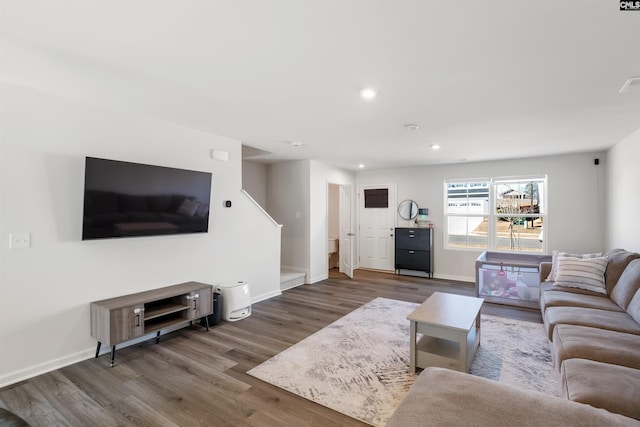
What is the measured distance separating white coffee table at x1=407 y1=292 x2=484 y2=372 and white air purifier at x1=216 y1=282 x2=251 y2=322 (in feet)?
7.17

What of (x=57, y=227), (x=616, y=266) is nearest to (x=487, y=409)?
(x=616, y=266)

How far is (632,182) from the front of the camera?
3680mm

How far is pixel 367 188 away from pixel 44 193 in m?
5.93

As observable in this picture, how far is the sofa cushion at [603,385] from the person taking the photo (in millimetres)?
1516

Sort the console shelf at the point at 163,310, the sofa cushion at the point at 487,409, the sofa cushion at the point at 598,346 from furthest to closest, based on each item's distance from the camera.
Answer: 1. the console shelf at the point at 163,310
2. the sofa cushion at the point at 598,346
3. the sofa cushion at the point at 487,409

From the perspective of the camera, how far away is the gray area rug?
2314 mm

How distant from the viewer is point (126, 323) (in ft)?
9.23

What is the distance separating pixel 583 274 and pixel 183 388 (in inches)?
170

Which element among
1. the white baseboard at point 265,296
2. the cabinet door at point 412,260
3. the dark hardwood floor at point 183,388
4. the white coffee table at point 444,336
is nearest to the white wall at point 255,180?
the white baseboard at point 265,296

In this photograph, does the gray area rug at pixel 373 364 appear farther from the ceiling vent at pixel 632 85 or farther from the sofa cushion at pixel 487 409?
the ceiling vent at pixel 632 85

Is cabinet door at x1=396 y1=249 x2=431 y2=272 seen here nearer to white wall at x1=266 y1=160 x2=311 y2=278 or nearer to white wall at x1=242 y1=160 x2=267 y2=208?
white wall at x1=266 y1=160 x2=311 y2=278

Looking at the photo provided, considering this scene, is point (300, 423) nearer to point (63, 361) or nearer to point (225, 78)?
point (63, 361)

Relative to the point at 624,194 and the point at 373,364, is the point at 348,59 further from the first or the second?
the point at 624,194

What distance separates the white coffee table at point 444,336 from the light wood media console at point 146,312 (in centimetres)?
231
